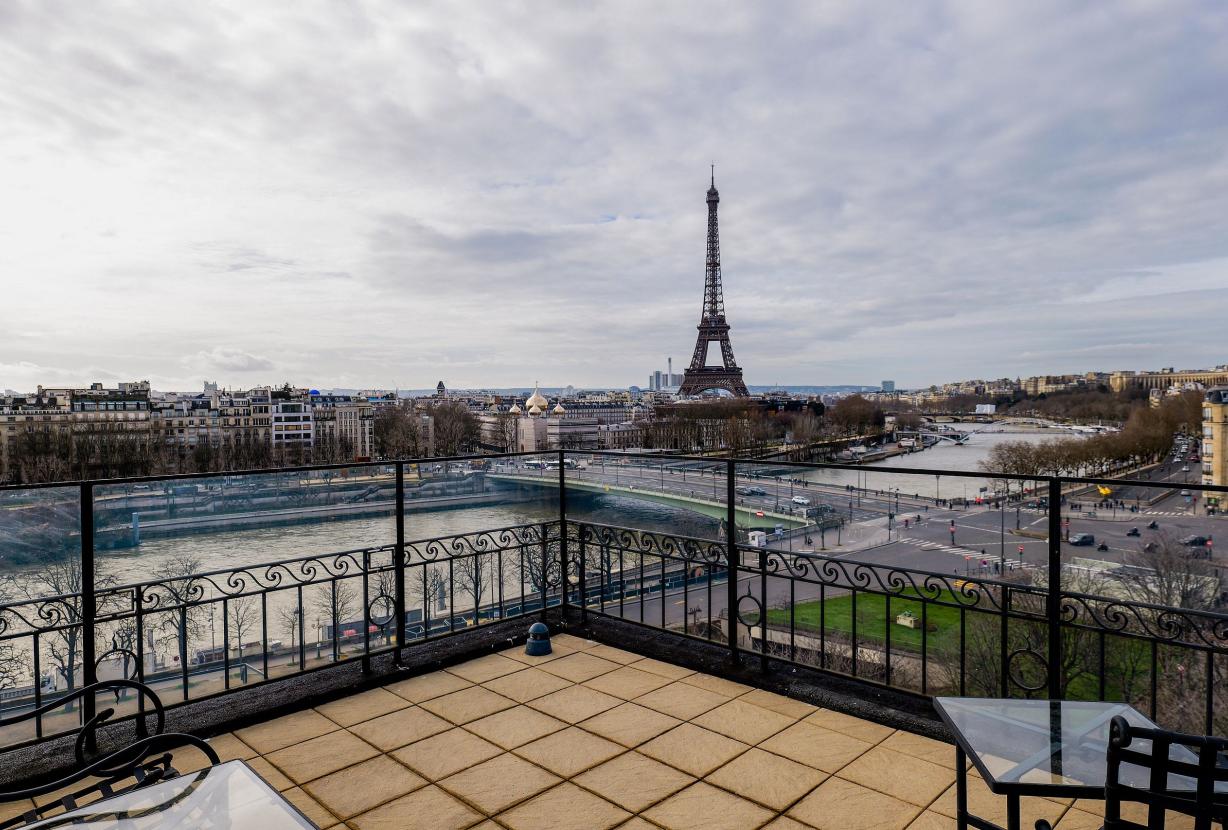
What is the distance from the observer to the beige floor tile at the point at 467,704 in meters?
2.81

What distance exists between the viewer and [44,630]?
2500 millimetres

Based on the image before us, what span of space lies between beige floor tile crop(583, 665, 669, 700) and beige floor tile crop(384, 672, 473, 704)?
2.12 ft

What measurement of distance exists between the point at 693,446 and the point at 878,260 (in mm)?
18572

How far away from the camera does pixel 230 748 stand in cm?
254

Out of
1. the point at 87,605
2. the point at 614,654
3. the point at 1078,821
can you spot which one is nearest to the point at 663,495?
the point at 614,654

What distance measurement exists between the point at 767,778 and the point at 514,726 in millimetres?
1049

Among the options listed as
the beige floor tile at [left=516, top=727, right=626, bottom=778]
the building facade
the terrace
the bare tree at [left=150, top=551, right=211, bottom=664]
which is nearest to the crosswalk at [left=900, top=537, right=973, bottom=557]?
the terrace

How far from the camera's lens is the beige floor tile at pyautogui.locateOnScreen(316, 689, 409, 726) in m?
2.79

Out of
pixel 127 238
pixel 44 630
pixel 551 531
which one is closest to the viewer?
pixel 44 630

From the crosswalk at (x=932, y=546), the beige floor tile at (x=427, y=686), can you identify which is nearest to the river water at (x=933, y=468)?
the crosswalk at (x=932, y=546)

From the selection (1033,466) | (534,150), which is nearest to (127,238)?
(534,150)

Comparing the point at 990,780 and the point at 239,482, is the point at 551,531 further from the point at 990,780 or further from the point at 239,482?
the point at 990,780

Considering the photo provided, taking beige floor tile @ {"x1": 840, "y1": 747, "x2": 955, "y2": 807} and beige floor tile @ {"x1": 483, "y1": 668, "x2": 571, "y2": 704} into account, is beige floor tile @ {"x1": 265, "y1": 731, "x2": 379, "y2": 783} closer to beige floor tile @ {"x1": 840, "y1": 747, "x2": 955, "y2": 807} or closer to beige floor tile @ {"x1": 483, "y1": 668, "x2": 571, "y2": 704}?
beige floor tile @ {"x1": 483, "y1": 668, "x2": 571, "y2": 704}

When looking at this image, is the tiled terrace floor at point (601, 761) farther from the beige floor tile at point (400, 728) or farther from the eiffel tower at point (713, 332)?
the eiffel tower at point (713, 332)
